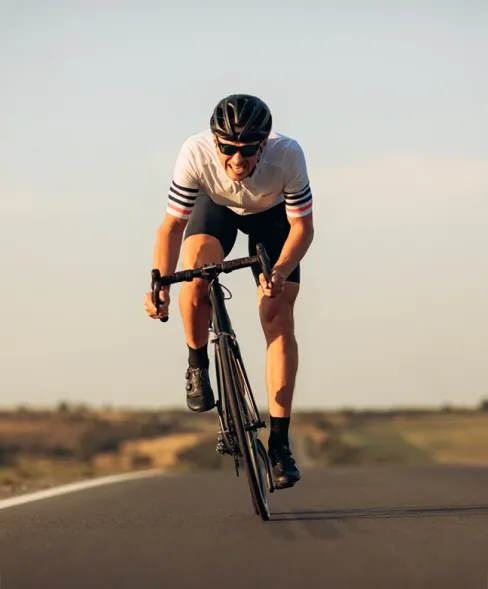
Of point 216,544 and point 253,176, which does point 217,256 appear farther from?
point 216,544

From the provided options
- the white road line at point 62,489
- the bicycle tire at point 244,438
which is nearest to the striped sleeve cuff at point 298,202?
the bicycle tire at point 244,438

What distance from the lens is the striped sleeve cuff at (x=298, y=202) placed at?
33.3 ft

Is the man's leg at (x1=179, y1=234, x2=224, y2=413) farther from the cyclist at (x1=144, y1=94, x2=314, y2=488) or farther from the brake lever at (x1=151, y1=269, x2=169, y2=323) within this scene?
the brake lever at (x1=151, y1=269, x2=169, y2=323)

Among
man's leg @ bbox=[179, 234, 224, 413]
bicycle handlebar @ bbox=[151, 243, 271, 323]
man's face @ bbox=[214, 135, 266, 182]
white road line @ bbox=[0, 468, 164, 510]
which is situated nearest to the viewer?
bicycle handlebar @ bbox=[151, 243, 271, 323]

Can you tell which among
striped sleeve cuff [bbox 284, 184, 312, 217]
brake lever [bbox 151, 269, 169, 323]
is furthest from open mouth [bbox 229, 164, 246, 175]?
brake lever [bbox 151, 269, 169, 323]

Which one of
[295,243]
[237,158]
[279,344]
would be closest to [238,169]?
[237,158]

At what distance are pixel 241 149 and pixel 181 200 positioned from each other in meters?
0.70

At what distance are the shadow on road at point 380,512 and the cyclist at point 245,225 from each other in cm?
27

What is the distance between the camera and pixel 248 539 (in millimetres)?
8438

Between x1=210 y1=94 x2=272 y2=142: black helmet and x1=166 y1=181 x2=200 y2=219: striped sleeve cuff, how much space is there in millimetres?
600

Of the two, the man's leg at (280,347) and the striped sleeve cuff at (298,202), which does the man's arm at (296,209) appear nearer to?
the striped sleeve cuff at (298,202)

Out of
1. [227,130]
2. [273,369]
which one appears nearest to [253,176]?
[227,130]

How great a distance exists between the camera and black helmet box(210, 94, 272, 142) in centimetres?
957

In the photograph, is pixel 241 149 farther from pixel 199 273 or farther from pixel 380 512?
pixel 380 512
